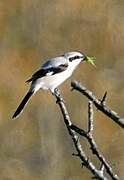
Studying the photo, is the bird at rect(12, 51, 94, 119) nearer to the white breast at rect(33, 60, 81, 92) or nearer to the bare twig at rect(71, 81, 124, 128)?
the white breast at rect(33, 60, 81, 92)

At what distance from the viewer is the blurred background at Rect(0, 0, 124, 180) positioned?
916cm

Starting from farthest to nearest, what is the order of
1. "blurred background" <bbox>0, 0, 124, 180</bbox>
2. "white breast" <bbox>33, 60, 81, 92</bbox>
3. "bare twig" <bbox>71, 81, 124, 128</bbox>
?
"blurred background" <bbox>0, 0, 124, 180</bbox> < "white breast" <bbox>33, 60, 81, 92</bbox> < "bare twig" <bbox>71, 81, 124, 128</bbox>

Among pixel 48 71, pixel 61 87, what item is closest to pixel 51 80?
pixel 48 71

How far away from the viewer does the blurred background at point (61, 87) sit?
9156 mm

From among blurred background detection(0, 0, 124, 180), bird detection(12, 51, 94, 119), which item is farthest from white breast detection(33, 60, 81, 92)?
blurred background detection(0, 0, 124, 180)

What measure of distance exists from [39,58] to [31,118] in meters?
0.76

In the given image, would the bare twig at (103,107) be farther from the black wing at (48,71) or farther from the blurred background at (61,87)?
the blurred background at (61,87)

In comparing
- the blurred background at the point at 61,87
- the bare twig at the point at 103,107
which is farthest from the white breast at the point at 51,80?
the blurred background at the point at 61,87

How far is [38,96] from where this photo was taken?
32.3ft

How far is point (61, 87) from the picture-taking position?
9.28 meters

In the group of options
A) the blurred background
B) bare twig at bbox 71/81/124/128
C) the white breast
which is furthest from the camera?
the blurred background

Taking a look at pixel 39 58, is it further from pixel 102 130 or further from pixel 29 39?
pixel 102 130

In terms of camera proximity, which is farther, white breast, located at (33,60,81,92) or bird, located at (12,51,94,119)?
white breast, located at (33,60,81,92)

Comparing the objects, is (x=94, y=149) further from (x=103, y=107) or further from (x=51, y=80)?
(x=51, y=80)
